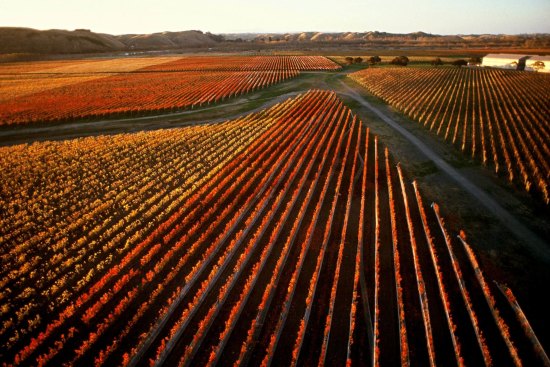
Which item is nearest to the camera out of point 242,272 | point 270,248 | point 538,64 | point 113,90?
point 242,272

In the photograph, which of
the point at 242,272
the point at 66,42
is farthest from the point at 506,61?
the point at 66,42

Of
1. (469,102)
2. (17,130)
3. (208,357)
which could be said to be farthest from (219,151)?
(469,102)

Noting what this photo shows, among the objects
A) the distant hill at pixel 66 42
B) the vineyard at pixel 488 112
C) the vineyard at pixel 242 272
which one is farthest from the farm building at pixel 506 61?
the distant hill at pixel 66 42

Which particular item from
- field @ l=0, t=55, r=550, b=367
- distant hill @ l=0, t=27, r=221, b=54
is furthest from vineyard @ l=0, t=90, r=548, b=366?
distant hill @ l=0, t=27, r=221, b=54

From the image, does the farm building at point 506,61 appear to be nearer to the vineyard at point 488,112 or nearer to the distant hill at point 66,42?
the vineyard at point 488,112

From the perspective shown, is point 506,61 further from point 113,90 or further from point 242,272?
point 242,272

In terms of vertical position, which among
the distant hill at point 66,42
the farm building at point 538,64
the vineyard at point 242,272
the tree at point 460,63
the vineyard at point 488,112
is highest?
the distant hill at point 66,42

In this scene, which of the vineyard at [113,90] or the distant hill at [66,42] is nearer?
the vineyard at [113,90]
